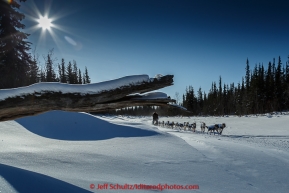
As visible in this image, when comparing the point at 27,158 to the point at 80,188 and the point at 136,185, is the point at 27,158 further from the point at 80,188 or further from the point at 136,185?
the point at 136,185

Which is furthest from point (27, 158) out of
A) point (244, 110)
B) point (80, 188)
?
point (244, 110)

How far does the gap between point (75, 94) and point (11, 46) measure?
711 inches

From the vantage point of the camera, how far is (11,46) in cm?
1600

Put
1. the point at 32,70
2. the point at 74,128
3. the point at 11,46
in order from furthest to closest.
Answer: the point at 32,70 < the point at 11,46 < the point at 74,128

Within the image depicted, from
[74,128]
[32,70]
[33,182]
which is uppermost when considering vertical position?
[32,70]

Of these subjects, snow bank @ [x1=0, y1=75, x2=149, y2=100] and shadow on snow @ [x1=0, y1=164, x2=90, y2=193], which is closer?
shadow on snow @ [x1=0, y1=164, x2=90, y2=193]

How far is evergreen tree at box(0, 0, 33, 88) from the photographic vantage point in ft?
50.6

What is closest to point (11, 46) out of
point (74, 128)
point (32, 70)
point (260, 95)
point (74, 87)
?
point (32, 70)

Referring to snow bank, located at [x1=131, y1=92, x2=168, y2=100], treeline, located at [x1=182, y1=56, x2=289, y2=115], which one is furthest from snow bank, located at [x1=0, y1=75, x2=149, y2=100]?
treeline, located at [x1=182, y1=56, x2=289, y2=115]

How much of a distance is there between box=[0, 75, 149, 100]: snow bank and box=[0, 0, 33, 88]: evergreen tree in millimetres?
16817

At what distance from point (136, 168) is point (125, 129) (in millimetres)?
6035

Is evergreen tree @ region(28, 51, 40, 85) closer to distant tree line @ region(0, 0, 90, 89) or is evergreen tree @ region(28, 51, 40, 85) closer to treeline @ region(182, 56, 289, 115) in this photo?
distant tree line @ region(0, 0, 90, 89)

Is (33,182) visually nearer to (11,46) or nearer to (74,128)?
(74,128)

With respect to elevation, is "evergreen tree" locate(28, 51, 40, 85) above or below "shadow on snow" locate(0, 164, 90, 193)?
above
